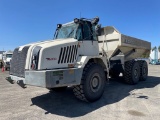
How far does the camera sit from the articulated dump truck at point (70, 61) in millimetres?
5078

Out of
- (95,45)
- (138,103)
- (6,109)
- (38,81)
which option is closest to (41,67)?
(38,81)

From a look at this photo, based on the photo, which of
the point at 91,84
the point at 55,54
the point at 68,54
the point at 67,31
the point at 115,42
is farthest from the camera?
the point at 115,42

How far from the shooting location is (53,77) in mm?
4996

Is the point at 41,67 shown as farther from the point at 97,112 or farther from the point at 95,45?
the point at 95,45

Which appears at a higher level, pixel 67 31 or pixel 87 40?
pixel 67 31

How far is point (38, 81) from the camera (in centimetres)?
494

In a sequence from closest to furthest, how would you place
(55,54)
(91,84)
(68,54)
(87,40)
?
(55,54), (68,54), (91,84), (87,40)

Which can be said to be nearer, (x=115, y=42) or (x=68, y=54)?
(x=68, y=54)

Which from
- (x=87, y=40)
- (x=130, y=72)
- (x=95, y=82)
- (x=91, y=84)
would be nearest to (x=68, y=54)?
(x=87, y=40)

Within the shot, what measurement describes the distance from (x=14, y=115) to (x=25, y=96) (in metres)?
2.20

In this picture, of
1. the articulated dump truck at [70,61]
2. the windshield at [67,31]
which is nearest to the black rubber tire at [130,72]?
the articulated dump truck at [70,61]

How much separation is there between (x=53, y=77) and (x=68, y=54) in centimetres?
99

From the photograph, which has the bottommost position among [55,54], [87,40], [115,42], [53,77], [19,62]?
[53,77]

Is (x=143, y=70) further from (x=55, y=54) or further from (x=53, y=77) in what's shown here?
(x=53, y=77)
